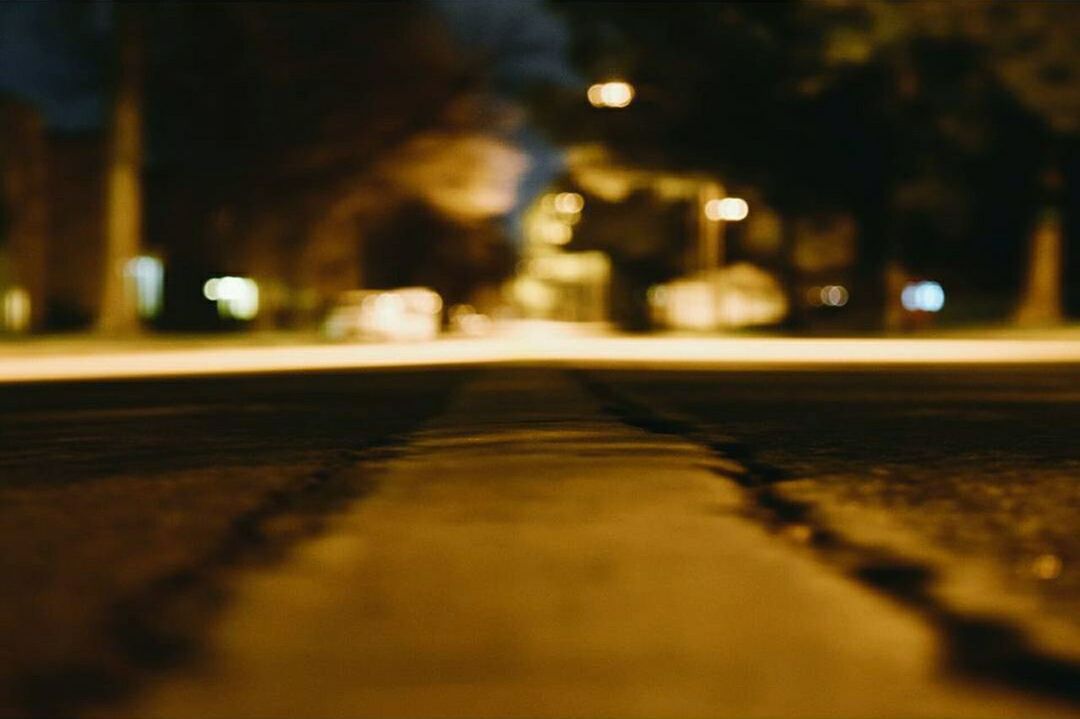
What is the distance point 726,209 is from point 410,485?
49.6 meters

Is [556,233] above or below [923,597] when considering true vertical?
above

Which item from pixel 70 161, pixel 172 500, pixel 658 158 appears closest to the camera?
pixel 172 500

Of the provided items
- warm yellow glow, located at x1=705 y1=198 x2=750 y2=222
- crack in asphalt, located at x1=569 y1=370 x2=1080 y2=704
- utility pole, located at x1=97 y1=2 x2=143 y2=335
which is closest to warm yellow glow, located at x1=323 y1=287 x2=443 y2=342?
utility pole, located at x1=97 y1=2 x2=143 y2=335

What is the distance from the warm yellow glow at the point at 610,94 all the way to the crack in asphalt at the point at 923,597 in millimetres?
34930

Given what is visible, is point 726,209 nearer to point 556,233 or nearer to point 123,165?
point 123,165

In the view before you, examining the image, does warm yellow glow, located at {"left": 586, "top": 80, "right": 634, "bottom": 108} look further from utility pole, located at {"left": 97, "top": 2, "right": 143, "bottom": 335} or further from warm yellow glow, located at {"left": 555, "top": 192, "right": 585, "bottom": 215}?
warm yellow glow, located at {"left": 555, "top": 192, "right": 585, "bottom": 215}

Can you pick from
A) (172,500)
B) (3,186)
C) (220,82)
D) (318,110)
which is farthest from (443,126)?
(172,500)

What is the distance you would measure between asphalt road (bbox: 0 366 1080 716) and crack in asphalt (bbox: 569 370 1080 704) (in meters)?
0.02

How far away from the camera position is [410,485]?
10344mm

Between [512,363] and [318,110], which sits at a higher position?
[318,110]

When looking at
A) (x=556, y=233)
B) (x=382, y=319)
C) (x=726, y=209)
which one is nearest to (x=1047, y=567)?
(x=382, y=319)

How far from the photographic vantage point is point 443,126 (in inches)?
1870

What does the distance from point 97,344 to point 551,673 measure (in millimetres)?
36367

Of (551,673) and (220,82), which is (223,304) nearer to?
(220,82)
